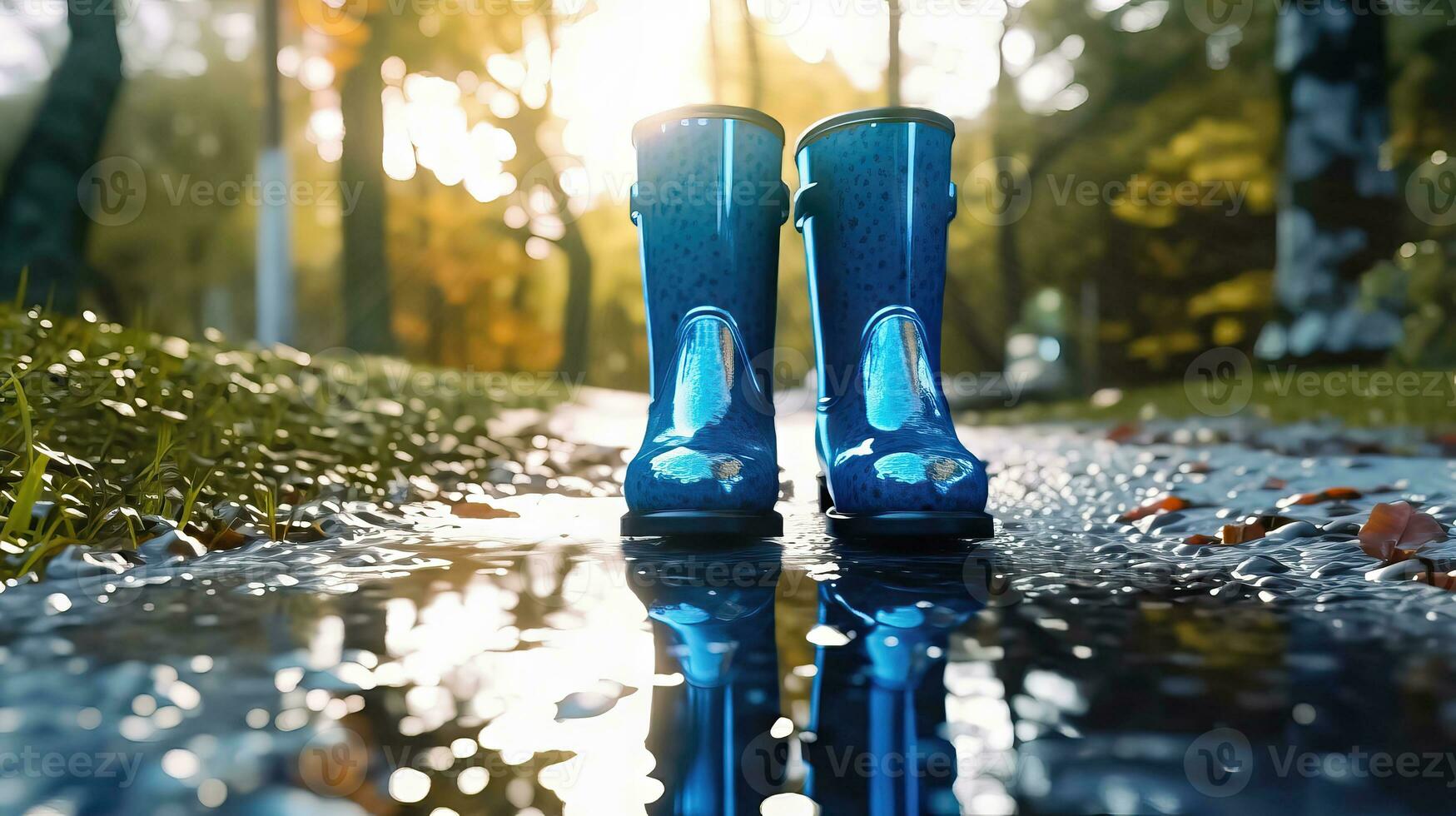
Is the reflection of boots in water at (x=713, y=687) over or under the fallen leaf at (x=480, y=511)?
under

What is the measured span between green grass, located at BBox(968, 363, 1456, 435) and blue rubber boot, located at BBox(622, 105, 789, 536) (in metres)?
3.21

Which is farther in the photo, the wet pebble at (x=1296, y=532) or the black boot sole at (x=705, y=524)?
the wet pebble at (x=1296, y=532)

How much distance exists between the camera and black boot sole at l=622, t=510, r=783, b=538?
4.76 ft

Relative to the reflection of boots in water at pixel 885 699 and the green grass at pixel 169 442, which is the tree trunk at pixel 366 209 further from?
the reflection of boots in water at pixel 885 699

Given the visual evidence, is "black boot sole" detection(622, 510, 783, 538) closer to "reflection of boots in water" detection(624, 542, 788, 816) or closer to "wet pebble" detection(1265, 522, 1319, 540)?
"reflection of boots in water" detection(624, 542, 788, 816)

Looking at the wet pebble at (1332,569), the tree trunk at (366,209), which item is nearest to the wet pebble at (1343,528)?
the wet pebble at (1332,569)

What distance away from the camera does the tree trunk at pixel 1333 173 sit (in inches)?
221

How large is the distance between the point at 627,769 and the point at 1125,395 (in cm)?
889

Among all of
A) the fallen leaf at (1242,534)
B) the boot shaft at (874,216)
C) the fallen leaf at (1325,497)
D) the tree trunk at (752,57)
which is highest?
the tree trunk at (752,57)

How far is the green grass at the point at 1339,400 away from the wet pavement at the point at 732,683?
3.10 metres

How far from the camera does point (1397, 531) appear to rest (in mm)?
1443

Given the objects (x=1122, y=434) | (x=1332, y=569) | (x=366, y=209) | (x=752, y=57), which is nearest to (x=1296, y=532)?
(x=1332, y=569)

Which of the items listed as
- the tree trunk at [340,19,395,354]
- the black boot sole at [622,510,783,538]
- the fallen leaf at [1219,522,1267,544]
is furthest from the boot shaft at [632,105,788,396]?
the tree trunk at [340,19,395,354]

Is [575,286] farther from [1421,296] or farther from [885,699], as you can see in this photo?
[885,699]
